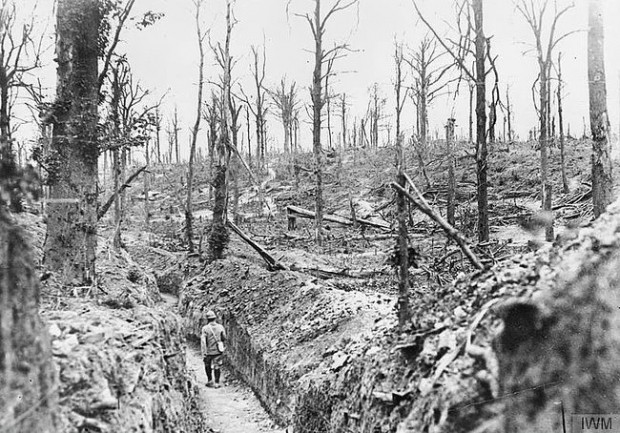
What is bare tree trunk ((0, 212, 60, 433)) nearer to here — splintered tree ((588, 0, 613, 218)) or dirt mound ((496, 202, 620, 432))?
dirt mound ((496, 202, 620, 432))

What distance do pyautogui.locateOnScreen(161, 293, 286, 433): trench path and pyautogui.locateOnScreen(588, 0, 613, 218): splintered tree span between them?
638 centimetres

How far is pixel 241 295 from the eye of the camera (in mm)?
12008

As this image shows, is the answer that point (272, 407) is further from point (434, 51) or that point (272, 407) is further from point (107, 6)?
point (434, 51)

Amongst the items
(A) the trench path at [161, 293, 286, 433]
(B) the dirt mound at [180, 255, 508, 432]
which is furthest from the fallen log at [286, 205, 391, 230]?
(A) the trench path at [161, 293, 286, 433]

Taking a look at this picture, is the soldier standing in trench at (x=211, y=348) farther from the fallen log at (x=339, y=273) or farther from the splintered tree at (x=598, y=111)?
the splintered tree at (x=598, y=111)

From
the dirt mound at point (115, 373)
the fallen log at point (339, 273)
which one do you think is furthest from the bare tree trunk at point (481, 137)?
the dirt mound at point (115, 373)

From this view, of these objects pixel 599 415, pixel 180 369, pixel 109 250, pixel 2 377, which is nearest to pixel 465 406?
pixel 599 415

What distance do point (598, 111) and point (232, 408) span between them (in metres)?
8.07

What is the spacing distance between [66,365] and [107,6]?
6.44 metres

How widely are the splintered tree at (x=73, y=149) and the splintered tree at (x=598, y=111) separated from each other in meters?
8.08

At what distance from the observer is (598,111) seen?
25.9 ft

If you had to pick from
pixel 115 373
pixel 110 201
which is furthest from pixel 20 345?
pixel 110 201

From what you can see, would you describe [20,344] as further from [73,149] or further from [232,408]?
[232,408]

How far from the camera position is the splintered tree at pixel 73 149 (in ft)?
24.7
